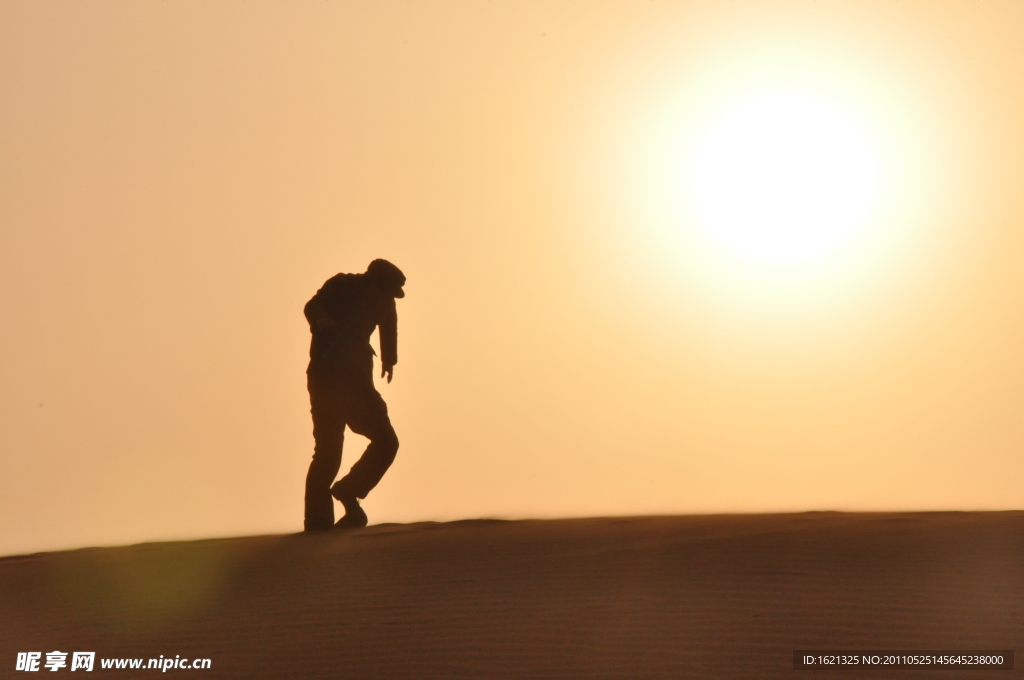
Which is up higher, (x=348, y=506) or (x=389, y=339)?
(x=389, y=339)

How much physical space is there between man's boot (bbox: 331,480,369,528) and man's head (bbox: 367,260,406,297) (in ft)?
4.48

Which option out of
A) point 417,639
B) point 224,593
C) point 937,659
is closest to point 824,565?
point 937,659

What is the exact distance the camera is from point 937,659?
3609 millimetres

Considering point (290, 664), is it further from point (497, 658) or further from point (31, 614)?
point (31, 614)

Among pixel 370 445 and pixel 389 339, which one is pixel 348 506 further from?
pixel 389 339

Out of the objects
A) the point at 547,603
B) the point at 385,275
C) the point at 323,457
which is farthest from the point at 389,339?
the point at 547,603

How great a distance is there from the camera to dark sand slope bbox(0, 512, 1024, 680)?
12.3 feet

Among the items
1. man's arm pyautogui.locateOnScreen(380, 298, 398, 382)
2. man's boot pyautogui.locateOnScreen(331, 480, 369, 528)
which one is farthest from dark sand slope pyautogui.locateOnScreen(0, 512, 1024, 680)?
man's arm pyautogui.locateOnScreen(380, 298, 398, 382)

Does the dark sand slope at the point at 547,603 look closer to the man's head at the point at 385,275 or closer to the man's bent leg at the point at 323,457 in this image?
the man's bent leg at the point at 323,457

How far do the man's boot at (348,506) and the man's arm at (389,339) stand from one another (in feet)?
2.74

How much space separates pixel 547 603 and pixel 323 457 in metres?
3.21

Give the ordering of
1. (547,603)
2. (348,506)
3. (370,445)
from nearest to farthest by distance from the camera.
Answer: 1. (547,603)
2. (348,506)
3. (370,445)

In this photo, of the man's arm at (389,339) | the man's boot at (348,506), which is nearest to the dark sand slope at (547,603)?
the man's boot at (348,506)

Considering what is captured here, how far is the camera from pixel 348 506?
23.4 feet
